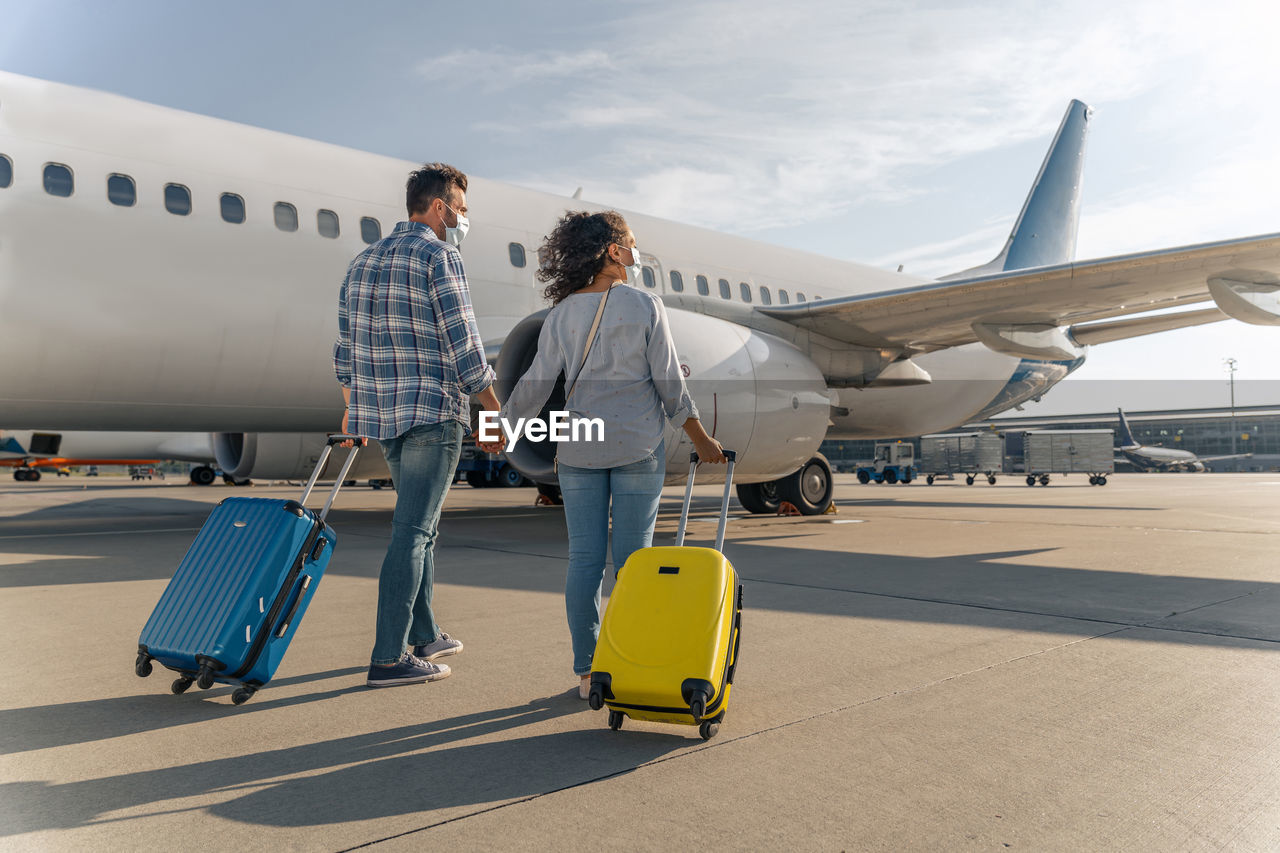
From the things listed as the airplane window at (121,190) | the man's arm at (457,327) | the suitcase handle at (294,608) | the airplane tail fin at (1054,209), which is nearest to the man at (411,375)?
the man's arm at (457,327)

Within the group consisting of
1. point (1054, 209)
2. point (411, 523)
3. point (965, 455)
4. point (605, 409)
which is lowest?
point (411, 523)

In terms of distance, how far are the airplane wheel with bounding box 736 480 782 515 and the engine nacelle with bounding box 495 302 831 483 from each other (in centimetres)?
285

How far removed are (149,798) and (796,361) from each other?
19.9 feet

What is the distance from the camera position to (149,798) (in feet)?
6.15

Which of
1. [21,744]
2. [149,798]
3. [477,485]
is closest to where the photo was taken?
[149,798]

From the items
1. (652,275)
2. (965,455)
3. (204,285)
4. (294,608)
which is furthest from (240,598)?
(965,455)

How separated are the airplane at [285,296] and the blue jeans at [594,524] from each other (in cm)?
188

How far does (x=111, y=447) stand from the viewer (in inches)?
1047

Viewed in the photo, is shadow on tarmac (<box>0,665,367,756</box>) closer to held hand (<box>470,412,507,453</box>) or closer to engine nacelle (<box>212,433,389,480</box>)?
held hand (<box>470,412,507,453</box>)

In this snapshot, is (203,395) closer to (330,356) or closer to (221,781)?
(330,356)

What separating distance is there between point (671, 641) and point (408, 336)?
4.91 feet

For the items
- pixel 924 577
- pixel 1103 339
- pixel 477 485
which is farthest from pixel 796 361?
pixel 477 485

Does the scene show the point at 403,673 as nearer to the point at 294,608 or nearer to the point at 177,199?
the point at 294,608

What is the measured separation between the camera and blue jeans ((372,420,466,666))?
9.41ft
